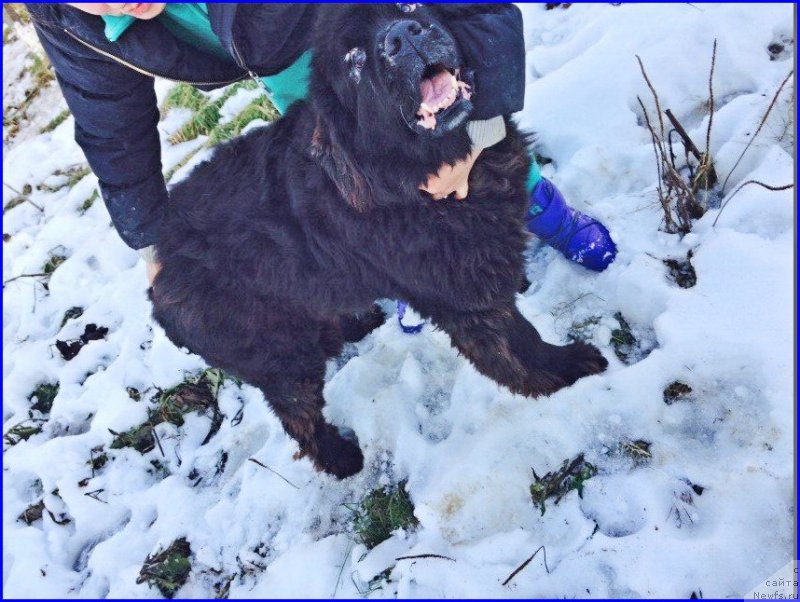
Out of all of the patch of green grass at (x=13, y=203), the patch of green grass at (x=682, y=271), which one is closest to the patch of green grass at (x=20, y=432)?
the patch of green grass at (x=13, y=203)

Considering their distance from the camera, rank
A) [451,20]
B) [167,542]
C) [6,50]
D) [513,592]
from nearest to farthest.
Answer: [451,20] → [513,592] → [167,542] → [6,50]

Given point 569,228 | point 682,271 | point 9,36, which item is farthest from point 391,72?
point 9,36

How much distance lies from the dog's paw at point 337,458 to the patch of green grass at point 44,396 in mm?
1823

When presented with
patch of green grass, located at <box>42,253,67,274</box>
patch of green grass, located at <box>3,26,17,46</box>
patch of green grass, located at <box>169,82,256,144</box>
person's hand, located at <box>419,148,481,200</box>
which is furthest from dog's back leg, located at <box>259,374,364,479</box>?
patch of green grass, located at <box>3,26,17,46</box>

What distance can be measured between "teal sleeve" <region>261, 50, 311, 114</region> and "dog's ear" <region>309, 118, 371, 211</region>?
0.46 metres

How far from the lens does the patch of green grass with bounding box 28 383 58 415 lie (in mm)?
3076

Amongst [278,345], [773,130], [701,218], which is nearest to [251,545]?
[278,345]

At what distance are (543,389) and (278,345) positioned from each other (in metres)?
1.04

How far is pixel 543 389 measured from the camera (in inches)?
79.1

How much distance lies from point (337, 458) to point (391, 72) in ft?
5.06

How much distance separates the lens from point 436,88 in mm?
1395

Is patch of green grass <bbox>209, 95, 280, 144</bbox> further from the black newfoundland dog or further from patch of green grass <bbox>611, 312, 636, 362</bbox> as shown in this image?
patch of green grass <bbox>611, 312, 636, 362</bbox>

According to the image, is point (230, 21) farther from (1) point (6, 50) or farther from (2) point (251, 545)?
(1) point (6, 50)

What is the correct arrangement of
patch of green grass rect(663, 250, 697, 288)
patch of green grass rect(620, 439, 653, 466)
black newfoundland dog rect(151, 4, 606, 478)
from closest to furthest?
1. black newfoundland dog rect(151, 4, 606, 478)
2. patch of green grass rect(620, 439, 653, 466)
3. patch of green grass rect(663, 250, 697, 288)
